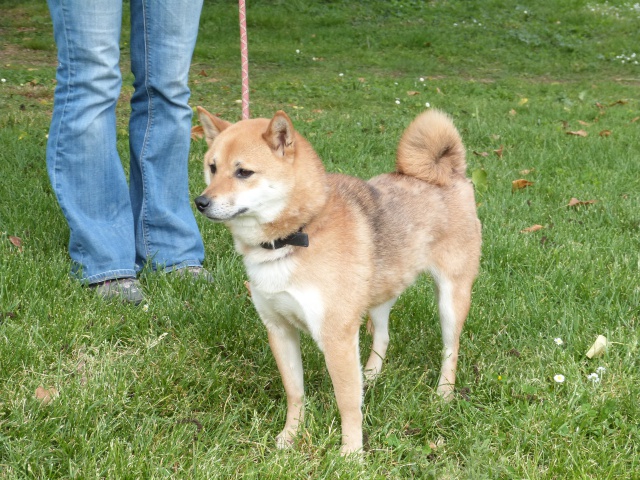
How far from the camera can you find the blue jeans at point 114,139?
318 cm

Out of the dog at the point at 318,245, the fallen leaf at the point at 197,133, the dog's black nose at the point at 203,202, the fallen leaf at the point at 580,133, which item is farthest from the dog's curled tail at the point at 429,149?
the fallen leaf at the point at 580,133

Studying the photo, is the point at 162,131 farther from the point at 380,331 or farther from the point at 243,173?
the point at 380,331

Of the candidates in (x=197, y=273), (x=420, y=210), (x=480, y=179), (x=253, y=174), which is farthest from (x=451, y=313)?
(x=480, y=179)

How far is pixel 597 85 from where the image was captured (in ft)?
36.3

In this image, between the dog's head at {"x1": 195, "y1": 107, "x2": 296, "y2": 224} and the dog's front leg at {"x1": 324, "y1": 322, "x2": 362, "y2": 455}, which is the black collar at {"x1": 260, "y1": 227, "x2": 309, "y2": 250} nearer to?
the dog's head at {"x1": 195, "y1": 107, "x2": 296, "y2": 224}

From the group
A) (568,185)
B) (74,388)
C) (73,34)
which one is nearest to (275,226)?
(74,388)

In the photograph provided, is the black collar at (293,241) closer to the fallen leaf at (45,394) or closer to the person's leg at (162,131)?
the fallen leaf at (45,394)

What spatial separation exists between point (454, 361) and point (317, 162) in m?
1.01

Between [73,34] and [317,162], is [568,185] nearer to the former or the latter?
[317,162]

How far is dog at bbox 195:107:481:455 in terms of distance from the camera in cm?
247

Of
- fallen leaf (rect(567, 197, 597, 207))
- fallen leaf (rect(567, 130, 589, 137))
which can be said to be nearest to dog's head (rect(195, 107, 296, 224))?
fallen leaf (rect(567, 197, 597, 207))

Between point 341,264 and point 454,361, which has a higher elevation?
point 341,264

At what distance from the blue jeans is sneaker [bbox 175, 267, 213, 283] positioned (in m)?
0.05

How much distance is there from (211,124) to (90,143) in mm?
784
